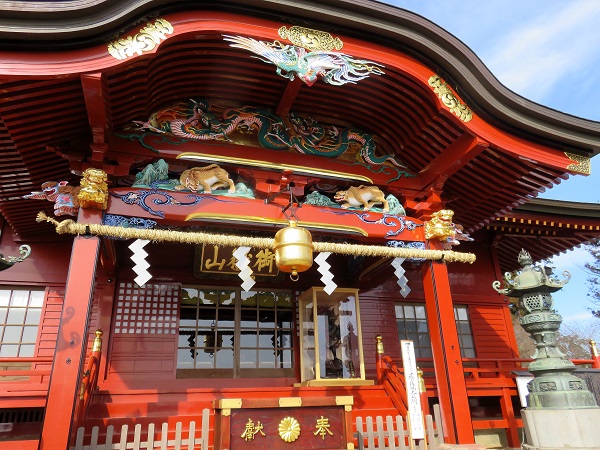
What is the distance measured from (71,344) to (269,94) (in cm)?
426

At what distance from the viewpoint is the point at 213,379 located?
8109 mm

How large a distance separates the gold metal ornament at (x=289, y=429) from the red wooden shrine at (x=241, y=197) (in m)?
0.02

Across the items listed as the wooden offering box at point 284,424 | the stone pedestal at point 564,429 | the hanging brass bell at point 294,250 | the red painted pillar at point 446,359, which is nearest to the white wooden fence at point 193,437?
the red painted pillar at point 446,359

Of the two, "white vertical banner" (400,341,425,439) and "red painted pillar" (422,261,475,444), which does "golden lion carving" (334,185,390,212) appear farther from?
Answer: "white vertical banner" (400,341,425,439)

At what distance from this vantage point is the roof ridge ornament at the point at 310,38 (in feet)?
19.1

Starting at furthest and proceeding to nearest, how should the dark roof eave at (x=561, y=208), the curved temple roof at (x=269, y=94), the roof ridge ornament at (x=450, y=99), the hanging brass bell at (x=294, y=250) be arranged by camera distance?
Answer: the dark roof eave at (x=561, y=208)
the roof ridge ornament at (x=450, y=99)
the curved temple roof at (x=269, y=94)
the hanging brass bell at (x=294, y=250)

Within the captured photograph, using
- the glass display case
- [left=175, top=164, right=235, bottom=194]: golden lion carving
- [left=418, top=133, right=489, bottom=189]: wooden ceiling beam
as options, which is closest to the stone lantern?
[left=418, top=133, right=489, bottom=189]: wooden ceiling beam

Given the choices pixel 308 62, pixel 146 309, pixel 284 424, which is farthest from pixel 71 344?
pixel 308 62

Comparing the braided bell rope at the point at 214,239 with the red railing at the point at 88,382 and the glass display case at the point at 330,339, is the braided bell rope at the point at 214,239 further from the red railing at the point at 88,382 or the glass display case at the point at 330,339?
the glass display case at the point at 330,339

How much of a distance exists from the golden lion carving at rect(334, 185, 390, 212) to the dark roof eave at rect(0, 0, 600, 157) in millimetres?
1904

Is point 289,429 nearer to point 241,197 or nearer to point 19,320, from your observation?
point 241,197

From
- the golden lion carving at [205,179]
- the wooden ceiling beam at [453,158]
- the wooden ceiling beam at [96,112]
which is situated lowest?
the golden lion carving at [205,179]

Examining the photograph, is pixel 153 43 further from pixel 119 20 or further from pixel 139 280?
pixel 139 280

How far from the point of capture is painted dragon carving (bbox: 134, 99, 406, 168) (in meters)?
6.46
